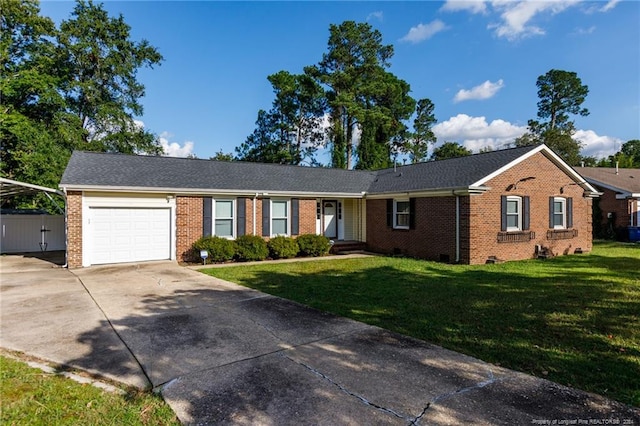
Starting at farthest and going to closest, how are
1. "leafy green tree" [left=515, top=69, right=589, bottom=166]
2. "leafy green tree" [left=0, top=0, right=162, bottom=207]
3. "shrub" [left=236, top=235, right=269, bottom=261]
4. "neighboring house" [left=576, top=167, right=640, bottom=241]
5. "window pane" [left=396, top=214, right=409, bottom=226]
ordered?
"leafy green tree" [left=515, top=69, right=589, bottom=166], "neighboring house" [left=576, top=167, right=640, bottom=241], "leafy green tree" [left=0, top=0, right=162, bottom=207], "window pane" [left=396, top=214, right=409, bottom=226], "shrub" [left=236, top=235, right=269, bottom=261]

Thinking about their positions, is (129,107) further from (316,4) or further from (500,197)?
(500,197)

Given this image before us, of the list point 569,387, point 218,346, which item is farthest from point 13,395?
point 569,387

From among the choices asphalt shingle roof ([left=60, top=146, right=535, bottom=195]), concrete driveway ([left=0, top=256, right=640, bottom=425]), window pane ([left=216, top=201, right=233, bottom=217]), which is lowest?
concrete driveway ([left=0, top=256, right=640, bottom=425])

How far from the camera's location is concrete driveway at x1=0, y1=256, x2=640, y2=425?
3.17 m

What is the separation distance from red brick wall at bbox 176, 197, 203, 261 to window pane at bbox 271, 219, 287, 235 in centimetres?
314

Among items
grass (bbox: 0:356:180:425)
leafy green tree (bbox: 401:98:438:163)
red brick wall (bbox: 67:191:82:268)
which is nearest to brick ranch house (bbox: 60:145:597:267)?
red brick wall (bbox: 67:191:82:268)

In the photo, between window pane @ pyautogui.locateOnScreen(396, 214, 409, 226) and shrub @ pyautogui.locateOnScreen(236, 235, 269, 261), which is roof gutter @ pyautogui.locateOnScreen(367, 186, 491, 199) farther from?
shrub @ pyautogui.locateOnScreen(236, 235, 269, 261)

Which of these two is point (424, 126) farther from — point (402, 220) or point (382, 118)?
point (402, 220)

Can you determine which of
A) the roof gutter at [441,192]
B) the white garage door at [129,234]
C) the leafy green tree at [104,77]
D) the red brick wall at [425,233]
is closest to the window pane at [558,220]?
the roof gutter at [441,192]

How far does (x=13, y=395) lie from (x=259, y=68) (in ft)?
111

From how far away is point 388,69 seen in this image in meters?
38.5

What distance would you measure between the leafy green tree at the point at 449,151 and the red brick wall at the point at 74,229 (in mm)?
44720

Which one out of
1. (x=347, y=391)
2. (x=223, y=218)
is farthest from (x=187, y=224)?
(x=347, y=391)

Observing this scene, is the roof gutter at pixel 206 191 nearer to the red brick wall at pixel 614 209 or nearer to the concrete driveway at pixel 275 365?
the concrete driveway at pixel 275 365
